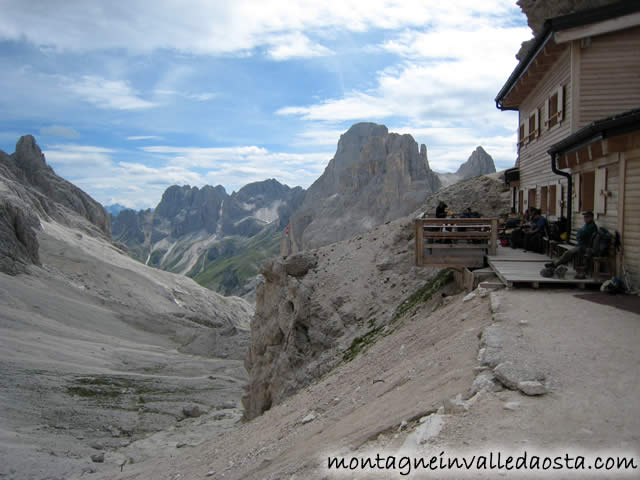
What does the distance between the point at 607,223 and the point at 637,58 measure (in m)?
6.49

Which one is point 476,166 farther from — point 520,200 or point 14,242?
point 14,242

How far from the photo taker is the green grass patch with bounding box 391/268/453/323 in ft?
48.8

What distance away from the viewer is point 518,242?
57.3 feet

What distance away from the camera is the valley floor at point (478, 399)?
463 centimetres

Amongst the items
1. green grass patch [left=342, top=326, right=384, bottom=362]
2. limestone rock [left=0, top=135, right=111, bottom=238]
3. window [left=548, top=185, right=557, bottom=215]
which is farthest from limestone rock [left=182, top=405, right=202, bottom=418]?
limestone rock [left=0, top=135, right=111, bottom=238]

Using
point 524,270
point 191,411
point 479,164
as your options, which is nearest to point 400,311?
point 524,270

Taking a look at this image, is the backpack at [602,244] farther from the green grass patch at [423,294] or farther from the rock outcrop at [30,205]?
the rock outcrop at [30,205]

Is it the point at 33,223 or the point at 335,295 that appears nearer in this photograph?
the point at 335,295

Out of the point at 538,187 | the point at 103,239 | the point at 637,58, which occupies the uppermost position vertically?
the point at 637,58

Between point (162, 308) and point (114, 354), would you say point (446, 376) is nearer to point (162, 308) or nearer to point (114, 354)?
point (114, 354)

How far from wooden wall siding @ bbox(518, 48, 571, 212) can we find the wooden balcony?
4.84 m

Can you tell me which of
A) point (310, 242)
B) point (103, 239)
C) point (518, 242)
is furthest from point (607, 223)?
point (103, 239)

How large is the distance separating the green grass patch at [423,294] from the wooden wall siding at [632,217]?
16.6ft

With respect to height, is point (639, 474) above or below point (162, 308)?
above
